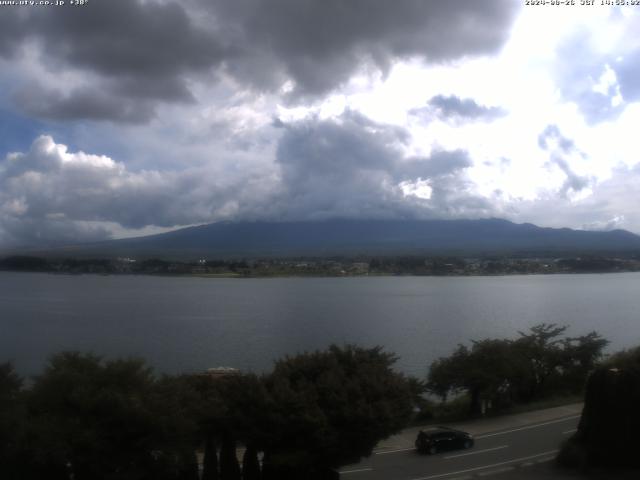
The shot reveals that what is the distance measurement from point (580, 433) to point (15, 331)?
40765 millimetres

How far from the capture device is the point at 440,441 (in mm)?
13398

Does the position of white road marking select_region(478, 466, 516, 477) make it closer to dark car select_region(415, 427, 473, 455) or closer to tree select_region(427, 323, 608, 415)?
dark car select_region(415, 427, 473, 455)

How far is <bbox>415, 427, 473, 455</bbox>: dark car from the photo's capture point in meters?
13.4

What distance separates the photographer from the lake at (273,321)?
1325 inches

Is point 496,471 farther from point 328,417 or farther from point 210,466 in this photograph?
point 210,466

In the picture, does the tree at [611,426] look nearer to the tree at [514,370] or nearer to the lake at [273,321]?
the tree at [514,370]

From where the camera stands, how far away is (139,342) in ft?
125

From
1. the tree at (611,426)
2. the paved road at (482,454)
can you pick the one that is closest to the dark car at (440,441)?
the paved road at (482,454)

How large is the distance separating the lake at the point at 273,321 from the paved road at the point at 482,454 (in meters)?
11.7

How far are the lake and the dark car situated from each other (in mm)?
13586

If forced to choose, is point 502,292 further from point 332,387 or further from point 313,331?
point 332,387

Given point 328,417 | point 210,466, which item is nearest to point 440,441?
point 328,417

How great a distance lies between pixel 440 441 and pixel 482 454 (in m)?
0.86

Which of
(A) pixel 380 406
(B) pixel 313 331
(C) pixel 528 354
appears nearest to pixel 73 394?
(A) pixel 380 406
